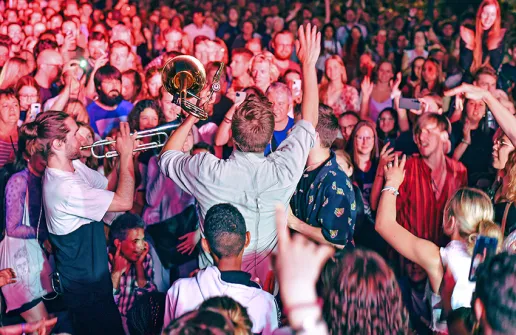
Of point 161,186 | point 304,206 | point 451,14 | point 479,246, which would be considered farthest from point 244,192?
point 451,14

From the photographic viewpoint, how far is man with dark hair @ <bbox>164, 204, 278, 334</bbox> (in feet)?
8.60

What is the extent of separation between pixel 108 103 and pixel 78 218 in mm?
2481

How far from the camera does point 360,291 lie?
2.16m

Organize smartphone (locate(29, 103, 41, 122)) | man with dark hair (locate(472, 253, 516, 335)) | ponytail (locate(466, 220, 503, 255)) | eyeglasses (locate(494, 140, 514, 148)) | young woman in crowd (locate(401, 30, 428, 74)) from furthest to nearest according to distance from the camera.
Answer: young woman in crowd (locate(401, 30, 428, 74)), smartphone (locate(29, 103, 41, 122)), eyeglasses (locate(494, 140, 514, 148)), ponytail (locate(466, 220, 503, 255)), man with dark hair (locate(472, 253, 516, 335))

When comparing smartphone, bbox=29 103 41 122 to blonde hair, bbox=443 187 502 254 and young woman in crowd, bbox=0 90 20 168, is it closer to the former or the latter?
young woman in crowd, bbox=0 90 20 168

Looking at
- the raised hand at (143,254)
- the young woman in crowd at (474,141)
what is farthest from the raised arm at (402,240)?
the young woman in crowd at (474,141)

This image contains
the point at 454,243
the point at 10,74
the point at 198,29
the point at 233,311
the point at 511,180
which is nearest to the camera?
the point at 233,311

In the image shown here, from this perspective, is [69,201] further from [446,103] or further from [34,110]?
[446,103]

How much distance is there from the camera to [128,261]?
425cm

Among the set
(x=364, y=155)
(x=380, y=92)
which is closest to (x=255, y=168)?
(x=364, y=155)

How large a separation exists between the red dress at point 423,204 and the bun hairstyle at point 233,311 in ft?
8.54

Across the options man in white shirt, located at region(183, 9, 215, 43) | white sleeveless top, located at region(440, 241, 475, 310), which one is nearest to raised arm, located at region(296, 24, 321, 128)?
white sleeveless top, located at region(440, 241, 475, 310)

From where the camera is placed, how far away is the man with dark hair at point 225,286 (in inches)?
103

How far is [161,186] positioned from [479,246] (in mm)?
2666
